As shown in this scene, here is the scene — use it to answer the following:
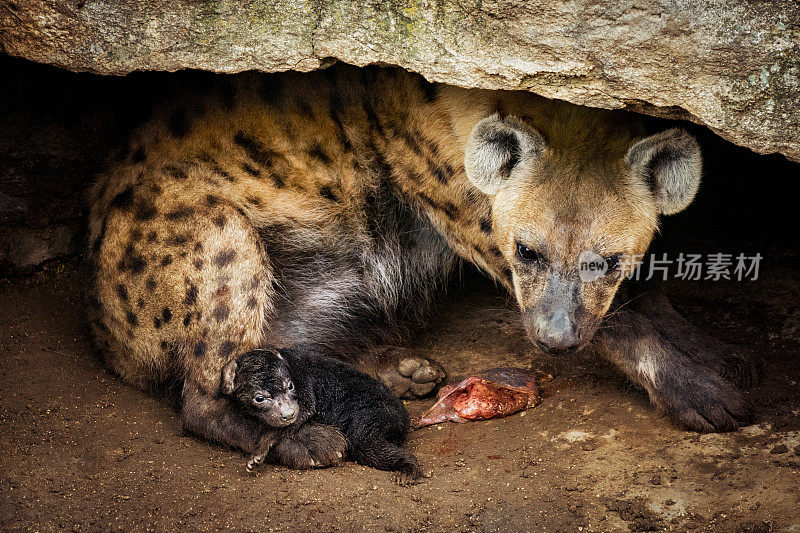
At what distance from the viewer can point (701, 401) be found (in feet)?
7.93

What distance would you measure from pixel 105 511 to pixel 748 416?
1850 mm

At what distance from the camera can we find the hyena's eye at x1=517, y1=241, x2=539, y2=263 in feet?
7.93

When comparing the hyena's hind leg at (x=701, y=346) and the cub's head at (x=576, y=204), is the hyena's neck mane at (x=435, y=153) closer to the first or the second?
the cub's head at (x=576, y=204)

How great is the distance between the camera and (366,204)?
116 inches

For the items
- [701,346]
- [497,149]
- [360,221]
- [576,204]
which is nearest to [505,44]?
[497,149]

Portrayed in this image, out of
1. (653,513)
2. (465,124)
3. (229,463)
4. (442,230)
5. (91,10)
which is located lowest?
(229,463)

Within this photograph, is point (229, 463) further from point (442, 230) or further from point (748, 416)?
point (748, 416)

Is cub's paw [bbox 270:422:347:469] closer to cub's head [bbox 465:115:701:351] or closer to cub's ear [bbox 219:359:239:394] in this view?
cub's ear [bbox 219:359:239:394]

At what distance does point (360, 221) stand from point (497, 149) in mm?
751

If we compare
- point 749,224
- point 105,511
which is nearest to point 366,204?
point 105,511

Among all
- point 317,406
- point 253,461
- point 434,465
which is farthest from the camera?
point 317,406

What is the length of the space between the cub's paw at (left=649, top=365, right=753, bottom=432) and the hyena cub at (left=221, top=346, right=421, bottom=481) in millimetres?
824

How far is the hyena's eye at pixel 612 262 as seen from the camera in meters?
2.36

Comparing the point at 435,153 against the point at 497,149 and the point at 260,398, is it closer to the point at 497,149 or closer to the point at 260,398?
the point at 497,149
